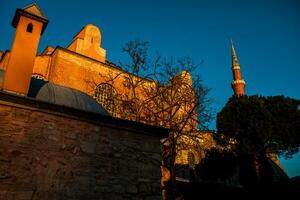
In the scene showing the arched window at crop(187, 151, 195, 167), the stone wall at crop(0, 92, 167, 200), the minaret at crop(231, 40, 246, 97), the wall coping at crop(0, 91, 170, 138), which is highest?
the minaret at crop(231, 40, 246, 97)

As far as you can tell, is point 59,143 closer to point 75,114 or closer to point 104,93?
point 75,114

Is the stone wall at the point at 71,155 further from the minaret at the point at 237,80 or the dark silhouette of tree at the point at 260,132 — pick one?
the minaret at the point at 237,80

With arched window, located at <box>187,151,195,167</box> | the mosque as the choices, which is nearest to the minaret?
arched window, located at <box>187,151,195,167</box>

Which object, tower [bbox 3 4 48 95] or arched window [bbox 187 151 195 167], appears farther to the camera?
arched window [bbox 187 151 195 167]

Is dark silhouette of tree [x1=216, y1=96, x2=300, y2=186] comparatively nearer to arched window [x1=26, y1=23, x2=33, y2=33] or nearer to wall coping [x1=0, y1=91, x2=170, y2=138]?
wall coping [x1=0, y1=91, x2=170, y2=138]

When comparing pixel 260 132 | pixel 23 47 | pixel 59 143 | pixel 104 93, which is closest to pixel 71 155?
pixel 59 143

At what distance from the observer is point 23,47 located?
18.5 ft

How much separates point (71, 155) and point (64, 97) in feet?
A: 6.80

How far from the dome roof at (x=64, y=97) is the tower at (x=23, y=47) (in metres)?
0.64

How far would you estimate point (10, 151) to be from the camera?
413 centimetres

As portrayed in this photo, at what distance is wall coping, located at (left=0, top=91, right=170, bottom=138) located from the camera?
4367 millimetres

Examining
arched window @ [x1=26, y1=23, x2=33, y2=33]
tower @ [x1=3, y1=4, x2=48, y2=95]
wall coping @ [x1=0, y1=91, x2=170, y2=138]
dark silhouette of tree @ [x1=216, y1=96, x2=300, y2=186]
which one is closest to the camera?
wall coping @ [x1=0, y1=91, x2=170, y2=138]

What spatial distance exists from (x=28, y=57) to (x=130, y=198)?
3.78 meters

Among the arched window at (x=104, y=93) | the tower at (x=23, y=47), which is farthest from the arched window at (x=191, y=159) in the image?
the tower at (x=23, y=47)
